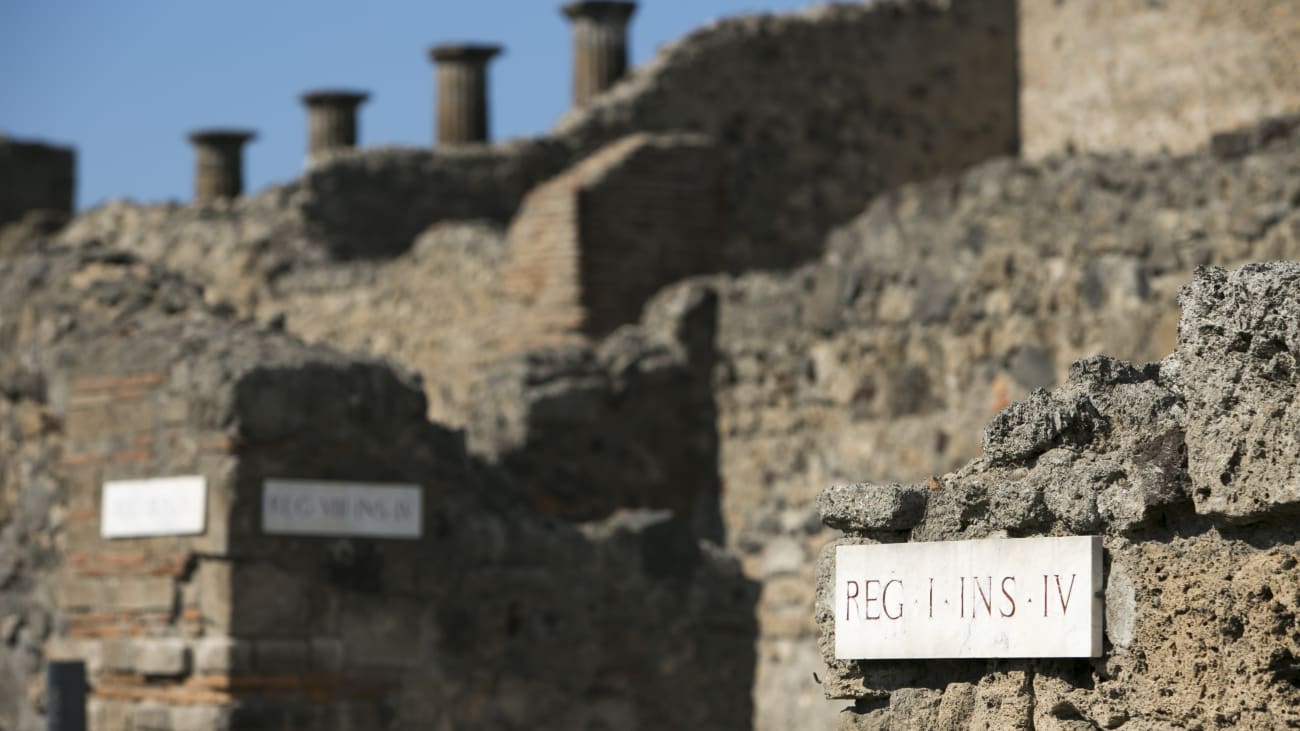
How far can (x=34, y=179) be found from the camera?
24.4 m

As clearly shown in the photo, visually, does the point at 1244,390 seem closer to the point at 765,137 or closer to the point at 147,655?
the point at 147,655

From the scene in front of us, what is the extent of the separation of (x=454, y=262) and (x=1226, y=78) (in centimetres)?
480

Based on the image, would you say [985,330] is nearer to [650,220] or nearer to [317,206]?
[650,220]

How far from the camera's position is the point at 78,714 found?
698 centimetres

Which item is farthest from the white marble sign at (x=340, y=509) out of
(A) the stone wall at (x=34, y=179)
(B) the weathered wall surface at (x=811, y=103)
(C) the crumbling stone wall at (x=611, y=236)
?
(A) the stone wall at (x=34, y=179)

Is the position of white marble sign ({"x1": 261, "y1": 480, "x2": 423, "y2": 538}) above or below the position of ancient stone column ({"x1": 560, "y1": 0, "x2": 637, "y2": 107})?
below

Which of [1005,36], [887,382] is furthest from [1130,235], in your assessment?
[1005,36]

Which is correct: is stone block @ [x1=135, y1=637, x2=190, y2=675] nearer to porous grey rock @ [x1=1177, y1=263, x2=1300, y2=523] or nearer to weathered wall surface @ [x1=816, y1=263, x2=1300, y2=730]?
weathered wall surface @ [x1=816, y1=263, x2=1300, y2=730]

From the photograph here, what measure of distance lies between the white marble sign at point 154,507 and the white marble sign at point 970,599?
361cm

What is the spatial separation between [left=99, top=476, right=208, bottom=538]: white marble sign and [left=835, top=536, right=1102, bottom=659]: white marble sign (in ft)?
11.9

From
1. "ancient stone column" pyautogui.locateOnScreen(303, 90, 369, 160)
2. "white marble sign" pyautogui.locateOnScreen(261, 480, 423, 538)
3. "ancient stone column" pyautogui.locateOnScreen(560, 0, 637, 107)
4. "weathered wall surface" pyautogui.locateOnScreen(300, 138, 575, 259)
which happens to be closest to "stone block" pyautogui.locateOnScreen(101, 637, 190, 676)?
"white marble sign" pyautogui.locateOnScreen(261, 480, 423, 538)

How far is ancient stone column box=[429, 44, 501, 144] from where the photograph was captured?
19.8 m

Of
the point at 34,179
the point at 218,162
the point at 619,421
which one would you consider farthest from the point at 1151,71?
the point at 34,179

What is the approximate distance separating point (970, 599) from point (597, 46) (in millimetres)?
15812
